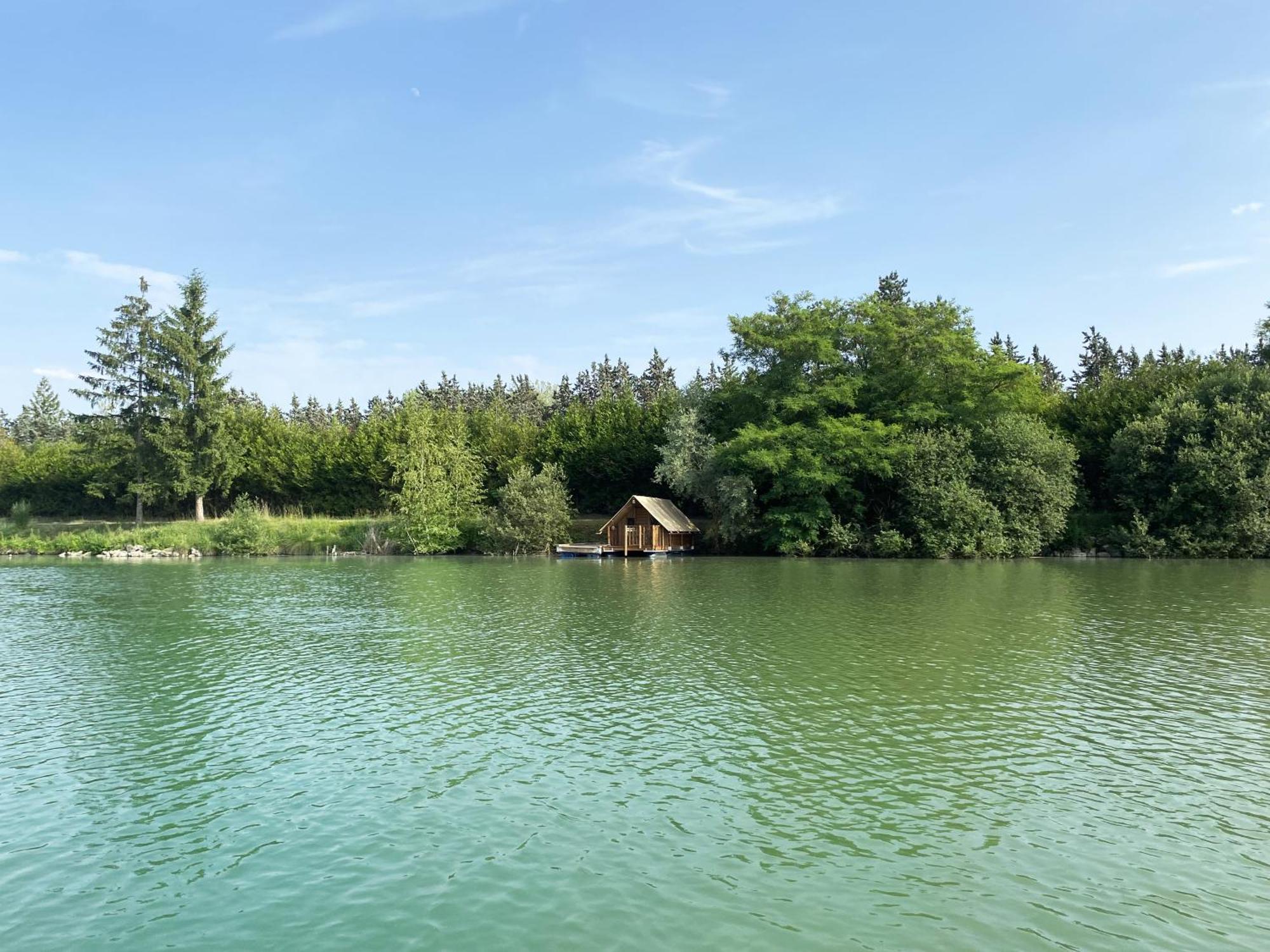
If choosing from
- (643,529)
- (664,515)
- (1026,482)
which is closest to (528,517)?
(643,529)

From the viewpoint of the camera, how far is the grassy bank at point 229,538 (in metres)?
58.2

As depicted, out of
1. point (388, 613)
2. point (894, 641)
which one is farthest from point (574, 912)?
point (388, 613)

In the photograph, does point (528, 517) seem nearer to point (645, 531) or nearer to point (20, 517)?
point (645, 531)

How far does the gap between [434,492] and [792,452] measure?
2541cm

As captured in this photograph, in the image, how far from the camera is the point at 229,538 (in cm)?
5831

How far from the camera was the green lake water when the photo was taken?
7.37m

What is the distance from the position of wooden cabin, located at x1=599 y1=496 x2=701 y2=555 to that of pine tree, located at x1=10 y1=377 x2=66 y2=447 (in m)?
113

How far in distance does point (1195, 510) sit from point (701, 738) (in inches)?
1779

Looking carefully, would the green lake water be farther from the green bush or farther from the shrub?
the green bush

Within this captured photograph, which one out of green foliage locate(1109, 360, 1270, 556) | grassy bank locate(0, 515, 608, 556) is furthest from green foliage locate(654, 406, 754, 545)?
green foliage locate(1109, 360, 1270, 556)

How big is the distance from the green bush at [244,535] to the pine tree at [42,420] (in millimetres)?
89485

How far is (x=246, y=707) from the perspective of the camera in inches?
579

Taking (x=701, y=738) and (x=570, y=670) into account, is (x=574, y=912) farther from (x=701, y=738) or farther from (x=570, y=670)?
(x=570, y=670)

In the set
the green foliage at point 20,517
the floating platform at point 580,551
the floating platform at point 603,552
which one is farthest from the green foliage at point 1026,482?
the green foliage at point 20,517
